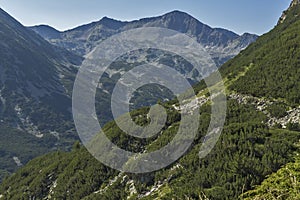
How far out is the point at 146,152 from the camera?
4644cm

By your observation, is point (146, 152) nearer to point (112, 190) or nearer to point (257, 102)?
point (112, 190)

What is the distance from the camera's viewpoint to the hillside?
32.8 m

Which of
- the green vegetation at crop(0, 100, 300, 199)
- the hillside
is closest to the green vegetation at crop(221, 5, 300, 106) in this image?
the hillside

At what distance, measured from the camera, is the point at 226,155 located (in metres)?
36.6

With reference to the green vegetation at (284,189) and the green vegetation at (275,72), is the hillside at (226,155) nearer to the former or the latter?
the green vegetation at (275,72)

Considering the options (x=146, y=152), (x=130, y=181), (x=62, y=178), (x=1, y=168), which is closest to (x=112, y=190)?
(x=130, y=181)

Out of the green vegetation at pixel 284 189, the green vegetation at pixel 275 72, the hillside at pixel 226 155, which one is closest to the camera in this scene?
the green vegetation at pixel 284 189

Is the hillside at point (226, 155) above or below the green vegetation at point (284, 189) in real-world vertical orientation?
below

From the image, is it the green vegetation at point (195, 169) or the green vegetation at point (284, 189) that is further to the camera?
the green vegetation at point (195, 169)

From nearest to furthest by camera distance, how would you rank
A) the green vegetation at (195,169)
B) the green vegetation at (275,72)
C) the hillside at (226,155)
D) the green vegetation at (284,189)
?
the green vegetation at (284,189) < the green vegetation at (195,169) < the hillside at (226,155) < the green vegetation at (275,72)

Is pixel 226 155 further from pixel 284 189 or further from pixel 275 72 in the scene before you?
pixel 284 189

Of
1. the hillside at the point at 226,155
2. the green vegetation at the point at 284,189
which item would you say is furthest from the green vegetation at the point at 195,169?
the green vegetation at the point at 284,189

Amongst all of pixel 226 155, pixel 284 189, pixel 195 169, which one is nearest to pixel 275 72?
pixel 226 155

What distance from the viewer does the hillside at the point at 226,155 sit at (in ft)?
107
